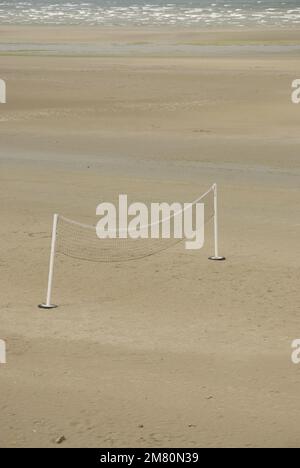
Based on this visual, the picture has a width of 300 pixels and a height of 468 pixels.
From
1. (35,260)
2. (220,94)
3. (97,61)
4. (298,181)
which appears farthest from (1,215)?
(97,61)

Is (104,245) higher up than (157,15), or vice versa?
(157,15)

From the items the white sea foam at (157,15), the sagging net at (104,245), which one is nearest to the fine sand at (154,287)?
the sagging net at (104,245)

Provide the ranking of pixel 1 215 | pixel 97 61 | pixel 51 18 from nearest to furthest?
pixel 1 215 → pixel 97 61 → pixel 51 18

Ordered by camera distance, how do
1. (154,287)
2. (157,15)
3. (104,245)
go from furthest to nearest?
(157,15)
(104,245)
(154,287)

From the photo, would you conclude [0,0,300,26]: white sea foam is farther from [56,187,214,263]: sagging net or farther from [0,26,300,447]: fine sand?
[56,187,214,263]: sagging net

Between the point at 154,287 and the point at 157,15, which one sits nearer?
the point at 154,287

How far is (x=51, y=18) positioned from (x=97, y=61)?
43819 millimetres

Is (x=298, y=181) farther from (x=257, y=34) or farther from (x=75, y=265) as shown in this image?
(x=257, y=34)

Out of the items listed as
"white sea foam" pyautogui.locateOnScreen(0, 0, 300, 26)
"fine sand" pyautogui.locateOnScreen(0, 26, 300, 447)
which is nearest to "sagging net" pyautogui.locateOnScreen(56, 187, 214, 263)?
"fine sand" pyautogui.locateOnScreen(0, 26, 300, 447)

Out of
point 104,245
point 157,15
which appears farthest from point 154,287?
point 157,15

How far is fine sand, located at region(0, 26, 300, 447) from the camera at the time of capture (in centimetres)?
1040

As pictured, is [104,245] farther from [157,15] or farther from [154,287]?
[157,15]

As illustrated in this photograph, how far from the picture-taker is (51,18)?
88438 mm

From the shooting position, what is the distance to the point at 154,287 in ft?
47.8
